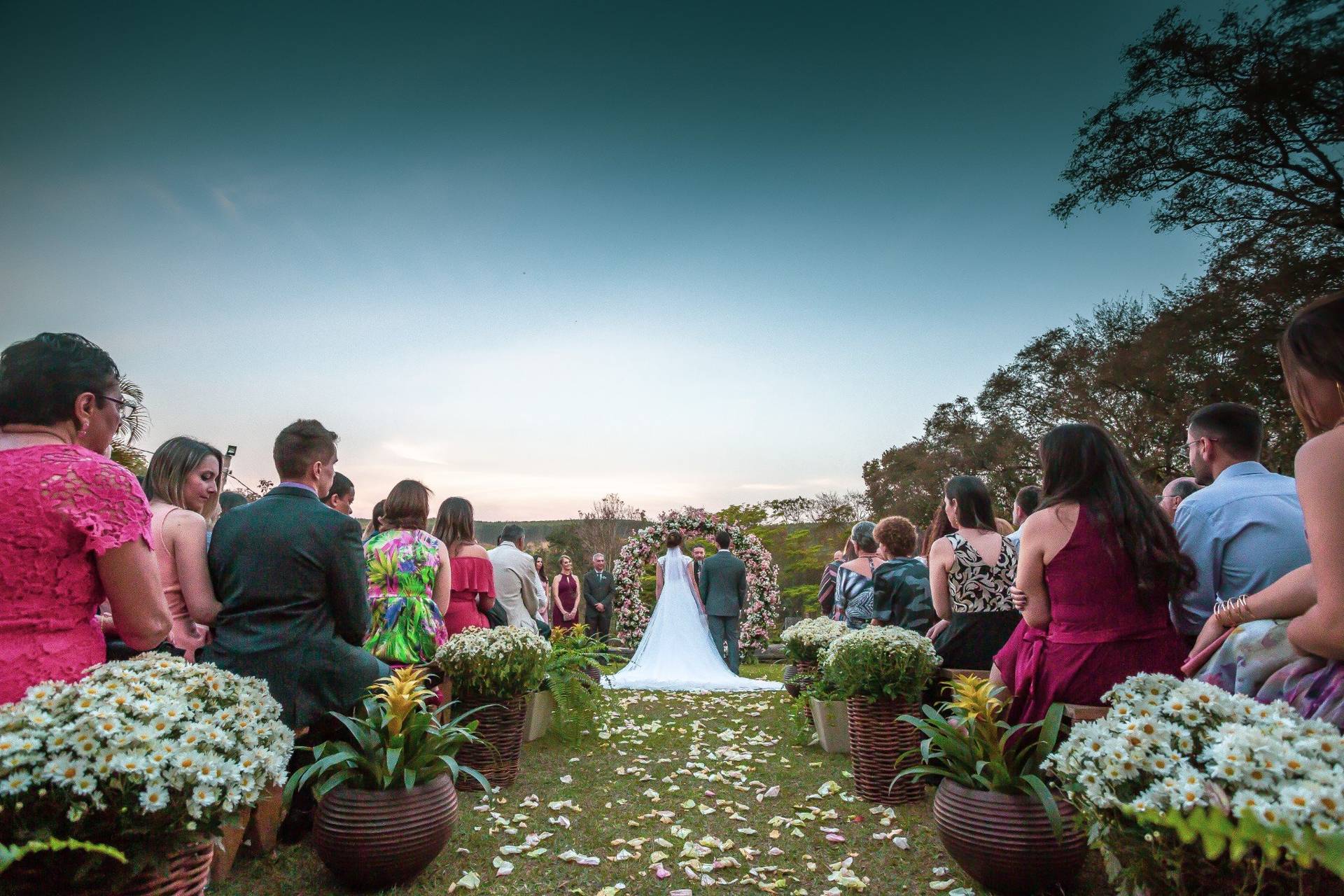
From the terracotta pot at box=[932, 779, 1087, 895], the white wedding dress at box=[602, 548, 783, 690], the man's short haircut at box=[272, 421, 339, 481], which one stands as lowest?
the white wedding dress at box=[602, 548, 783, 690]

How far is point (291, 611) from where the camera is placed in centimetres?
334

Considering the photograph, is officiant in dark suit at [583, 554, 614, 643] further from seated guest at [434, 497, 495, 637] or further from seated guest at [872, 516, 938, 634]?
seated guest at [872, 516, 938, 634]

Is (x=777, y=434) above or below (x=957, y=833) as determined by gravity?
above

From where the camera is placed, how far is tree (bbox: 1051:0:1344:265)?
10.9m

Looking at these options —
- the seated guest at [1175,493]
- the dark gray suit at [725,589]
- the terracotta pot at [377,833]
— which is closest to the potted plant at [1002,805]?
the terracotta pot at [377,833]

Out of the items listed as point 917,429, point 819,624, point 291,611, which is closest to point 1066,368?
point 917,429

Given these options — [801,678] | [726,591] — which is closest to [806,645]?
[801,678]

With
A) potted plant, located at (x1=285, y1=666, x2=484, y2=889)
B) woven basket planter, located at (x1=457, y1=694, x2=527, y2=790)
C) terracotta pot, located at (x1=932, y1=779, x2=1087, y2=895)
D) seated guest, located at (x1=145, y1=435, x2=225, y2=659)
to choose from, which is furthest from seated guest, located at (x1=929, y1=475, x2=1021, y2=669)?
seated guest, located at (x1=145, y1=435, x2=225, y2=659)

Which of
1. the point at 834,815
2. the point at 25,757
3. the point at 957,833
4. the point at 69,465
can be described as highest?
the point at 69,465

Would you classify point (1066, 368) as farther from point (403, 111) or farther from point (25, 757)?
point (25, 757)

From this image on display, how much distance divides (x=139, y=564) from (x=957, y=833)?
3.22 meters

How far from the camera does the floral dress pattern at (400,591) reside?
15.4ft

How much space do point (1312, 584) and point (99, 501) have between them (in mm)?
3701

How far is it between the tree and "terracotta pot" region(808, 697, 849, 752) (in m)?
11.9
